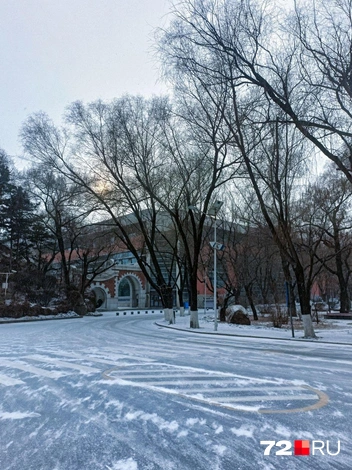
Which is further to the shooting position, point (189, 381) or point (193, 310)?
point (193, 310)

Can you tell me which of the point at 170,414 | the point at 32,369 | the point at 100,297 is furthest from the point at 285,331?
the point at 100,297

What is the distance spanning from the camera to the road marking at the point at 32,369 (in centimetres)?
717

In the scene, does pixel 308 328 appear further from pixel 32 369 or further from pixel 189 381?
pixel 32 369

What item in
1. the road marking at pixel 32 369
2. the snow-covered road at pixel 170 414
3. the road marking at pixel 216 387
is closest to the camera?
the snow-covered road at pixel 170 414

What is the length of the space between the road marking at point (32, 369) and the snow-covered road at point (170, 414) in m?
0.03

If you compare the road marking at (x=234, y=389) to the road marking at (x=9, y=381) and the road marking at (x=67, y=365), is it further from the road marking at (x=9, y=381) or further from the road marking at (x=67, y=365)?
the road marking at (x=9, y=381)

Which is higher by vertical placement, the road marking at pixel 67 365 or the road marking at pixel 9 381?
the road marking at pixel 9 381

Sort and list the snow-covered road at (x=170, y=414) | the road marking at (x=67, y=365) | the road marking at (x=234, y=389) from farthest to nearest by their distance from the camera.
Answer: the road marking at (x=67, y=365) → the road marking at (x=234, y=389) → the snow-covered road at (x=170, y=414)

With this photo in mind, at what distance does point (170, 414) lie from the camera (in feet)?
15.3

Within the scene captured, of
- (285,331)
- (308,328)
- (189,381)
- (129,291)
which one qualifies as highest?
(129,291)

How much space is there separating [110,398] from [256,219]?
81.9ft

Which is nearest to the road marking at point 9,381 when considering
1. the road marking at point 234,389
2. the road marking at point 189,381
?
the road marking at point 189,381

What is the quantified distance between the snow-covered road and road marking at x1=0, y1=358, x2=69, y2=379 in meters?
0.03

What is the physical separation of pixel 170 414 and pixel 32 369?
4.52 meters
